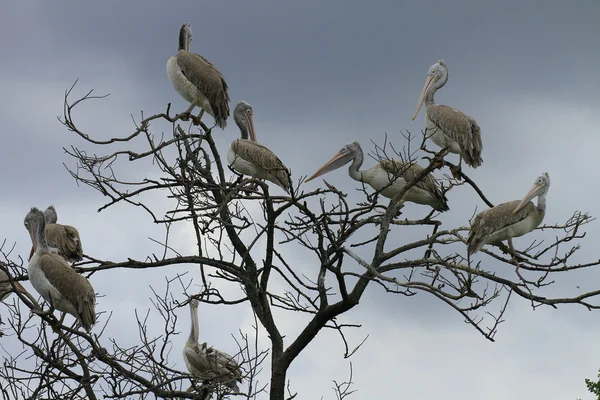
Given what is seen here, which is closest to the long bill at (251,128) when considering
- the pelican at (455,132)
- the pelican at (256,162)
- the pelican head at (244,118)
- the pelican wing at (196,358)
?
the pelican head at (244,118)

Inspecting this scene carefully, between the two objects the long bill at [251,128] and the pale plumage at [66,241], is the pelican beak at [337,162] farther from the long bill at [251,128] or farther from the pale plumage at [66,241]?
the pale plumage at [66,241]

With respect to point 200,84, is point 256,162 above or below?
below

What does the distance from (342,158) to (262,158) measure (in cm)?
162

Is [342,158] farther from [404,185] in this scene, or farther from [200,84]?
[200,84]

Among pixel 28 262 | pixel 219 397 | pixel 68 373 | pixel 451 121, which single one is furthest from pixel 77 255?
pixel 451 121

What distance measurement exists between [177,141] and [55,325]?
2346mm

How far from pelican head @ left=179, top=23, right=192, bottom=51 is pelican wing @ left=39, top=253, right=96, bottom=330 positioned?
203 inches

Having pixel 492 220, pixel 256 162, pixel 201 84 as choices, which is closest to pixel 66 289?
pixel 256 162

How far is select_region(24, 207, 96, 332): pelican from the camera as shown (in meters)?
10.2

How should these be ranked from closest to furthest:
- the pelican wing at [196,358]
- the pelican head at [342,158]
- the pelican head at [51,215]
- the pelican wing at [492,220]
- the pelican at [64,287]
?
the pelican at [64,287] < the pelican wing at [492,220] < the pelican head at [342,158] < the pelican head at [51,215] < the pelican wing at [196,358]

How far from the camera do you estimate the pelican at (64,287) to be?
10164mm

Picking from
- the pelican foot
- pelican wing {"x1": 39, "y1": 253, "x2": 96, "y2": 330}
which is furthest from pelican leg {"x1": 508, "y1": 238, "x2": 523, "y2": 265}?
pelican wing {"x1": 39, "y1": 253, "x2": 96, "y2": 330}

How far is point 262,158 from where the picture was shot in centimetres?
1191

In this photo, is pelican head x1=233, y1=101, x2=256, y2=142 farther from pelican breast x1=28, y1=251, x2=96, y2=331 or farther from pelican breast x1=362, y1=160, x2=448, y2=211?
pelican breast x1=28, y1=251, x2=96, y2=331
